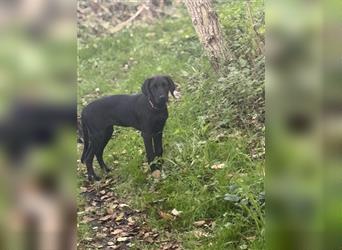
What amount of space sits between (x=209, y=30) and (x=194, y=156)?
611 mm

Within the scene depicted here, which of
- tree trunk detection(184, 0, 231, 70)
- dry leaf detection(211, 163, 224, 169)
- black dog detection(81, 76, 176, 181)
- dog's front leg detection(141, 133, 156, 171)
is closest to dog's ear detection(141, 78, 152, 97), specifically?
black dog detection(81, 76, 176, 181)

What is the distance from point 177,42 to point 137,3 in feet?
1.58

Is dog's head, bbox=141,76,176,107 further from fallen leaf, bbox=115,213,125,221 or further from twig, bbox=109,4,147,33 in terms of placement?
twig, bbox=109,4,147,33

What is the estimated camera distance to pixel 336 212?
113 centimetres

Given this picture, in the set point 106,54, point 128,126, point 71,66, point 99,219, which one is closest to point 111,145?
point 128,126

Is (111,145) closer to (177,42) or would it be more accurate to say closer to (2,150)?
(177,42)

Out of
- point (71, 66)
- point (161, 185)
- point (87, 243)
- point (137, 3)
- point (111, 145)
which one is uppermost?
point (137, 3)

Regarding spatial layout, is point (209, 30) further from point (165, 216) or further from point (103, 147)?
point (165, 216)

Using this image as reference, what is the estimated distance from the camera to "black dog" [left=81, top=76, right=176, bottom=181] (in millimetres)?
2252

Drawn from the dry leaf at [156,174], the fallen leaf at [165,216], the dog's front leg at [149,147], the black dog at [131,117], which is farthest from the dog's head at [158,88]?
the fallen leaf at [165,216]

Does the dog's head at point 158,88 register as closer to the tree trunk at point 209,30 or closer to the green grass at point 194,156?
the green grass at point 194,156

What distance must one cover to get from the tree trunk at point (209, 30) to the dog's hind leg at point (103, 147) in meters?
0.64

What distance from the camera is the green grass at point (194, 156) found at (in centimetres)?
206

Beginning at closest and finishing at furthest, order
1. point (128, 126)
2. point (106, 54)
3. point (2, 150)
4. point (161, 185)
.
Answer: point (2, 150), point (161, 185), point (128, 126), point (106, 54)
